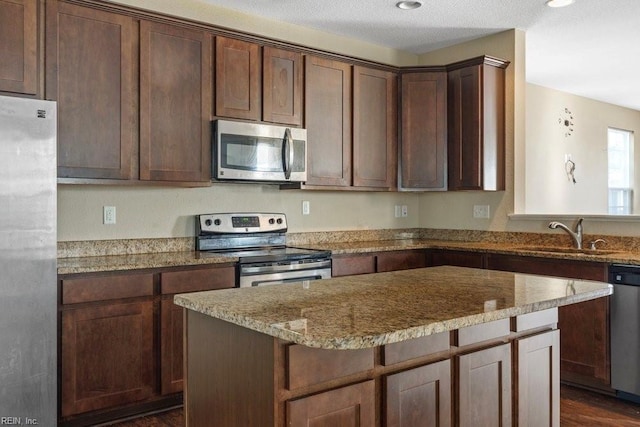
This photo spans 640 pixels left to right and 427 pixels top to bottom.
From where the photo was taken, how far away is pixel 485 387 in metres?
1.89

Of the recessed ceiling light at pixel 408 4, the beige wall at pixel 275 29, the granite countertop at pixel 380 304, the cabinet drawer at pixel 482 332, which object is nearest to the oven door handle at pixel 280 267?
the granite countertop at pixel 380 304

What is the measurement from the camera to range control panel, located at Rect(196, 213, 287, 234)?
3.72 metres

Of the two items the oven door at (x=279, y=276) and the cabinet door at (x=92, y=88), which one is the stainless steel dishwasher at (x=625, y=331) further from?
the cabinet door at (x=92, y=88)

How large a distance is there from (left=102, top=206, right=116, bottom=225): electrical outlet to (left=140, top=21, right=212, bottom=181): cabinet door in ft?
1.25

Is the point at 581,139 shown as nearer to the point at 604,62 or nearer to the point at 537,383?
the point at 604,62

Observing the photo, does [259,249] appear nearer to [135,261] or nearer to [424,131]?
[135,261]

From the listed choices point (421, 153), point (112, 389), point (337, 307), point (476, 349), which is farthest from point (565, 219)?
point (112, 389)

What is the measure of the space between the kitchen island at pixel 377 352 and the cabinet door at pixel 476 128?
2.17 meters

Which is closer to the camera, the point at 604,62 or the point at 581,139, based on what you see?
the point at 604,62

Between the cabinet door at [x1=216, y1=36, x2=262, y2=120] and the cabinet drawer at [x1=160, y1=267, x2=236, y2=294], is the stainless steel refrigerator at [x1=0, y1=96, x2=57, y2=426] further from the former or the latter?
the cabinet door at [x1=216, y1=36, x2=262, y2=120]

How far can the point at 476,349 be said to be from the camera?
1862mm

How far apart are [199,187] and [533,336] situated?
248 cm

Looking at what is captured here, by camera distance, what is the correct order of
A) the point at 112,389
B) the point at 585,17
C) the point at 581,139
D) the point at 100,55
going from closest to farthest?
1. the point at 112,389
2. the point at 100,55
3. the point at 585,17
4. the point at 581,139

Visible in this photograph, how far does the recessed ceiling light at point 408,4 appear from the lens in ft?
12.3
